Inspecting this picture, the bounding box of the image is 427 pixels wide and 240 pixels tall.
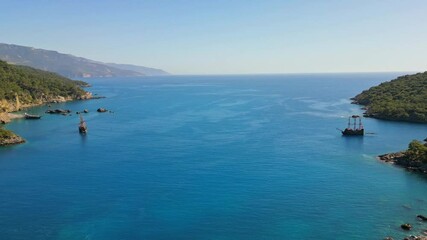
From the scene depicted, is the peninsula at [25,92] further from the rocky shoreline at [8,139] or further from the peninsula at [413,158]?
the peninsula at [413,158]

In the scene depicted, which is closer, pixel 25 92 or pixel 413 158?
pixel 413 158

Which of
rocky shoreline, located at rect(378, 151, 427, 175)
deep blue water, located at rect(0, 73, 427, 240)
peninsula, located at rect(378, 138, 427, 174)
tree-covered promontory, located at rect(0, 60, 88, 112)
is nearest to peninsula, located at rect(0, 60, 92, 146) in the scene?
tree-covered promontory, located at rect(0, 60, 88, 112)

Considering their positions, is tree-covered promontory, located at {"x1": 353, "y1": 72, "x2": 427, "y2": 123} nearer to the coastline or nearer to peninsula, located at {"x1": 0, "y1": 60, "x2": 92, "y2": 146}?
the coastline

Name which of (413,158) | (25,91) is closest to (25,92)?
(25,91)

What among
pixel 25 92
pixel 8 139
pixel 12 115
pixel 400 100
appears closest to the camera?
pixel 8 139

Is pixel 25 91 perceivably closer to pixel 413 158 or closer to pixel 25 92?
pixel 25 92

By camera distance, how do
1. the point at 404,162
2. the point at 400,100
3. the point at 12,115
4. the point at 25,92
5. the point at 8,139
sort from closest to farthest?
the point at 404,162 → the point at 8,139 → the point at 12,115 → the point at 400,100 → the point at 25,92

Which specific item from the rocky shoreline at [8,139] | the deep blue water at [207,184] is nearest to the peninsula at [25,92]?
the rocky shoreline at [8,139]

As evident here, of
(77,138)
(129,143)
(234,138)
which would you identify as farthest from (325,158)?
(77,138)
